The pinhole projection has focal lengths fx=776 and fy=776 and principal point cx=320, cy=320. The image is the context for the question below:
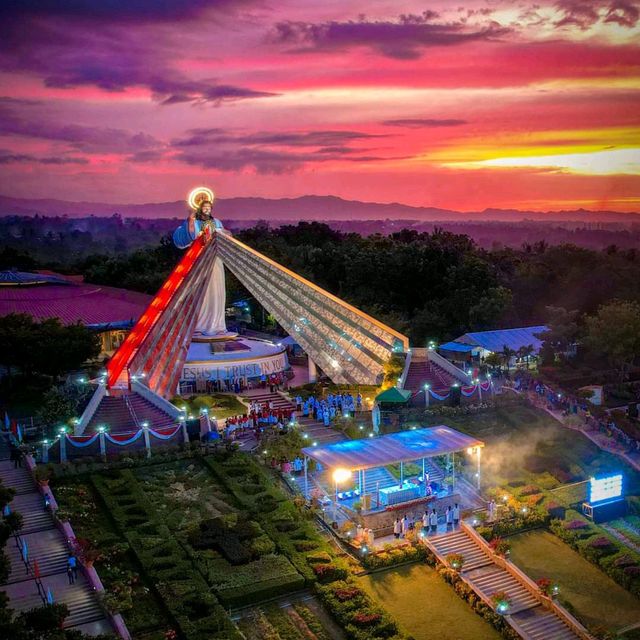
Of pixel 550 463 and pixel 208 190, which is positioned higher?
pixel 208 190

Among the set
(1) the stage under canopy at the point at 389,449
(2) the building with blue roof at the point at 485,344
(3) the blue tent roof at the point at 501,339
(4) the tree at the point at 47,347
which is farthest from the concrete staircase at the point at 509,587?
(4) the tree at the point at 47,347

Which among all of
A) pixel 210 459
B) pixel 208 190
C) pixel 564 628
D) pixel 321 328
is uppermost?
pixel 208 190

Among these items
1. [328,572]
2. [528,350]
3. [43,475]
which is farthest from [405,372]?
[43,475]

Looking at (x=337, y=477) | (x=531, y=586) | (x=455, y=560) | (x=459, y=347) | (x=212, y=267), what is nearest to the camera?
(x=531, y=586)

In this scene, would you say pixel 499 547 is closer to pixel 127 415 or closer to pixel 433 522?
pixel 433 522

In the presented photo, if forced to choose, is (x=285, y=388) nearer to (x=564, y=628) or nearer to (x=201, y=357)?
(x=201, y=357)

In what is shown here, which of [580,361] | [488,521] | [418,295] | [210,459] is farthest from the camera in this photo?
[418,295]

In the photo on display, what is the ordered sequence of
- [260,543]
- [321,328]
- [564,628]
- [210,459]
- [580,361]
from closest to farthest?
1. [564,628]
2. [260,543]
3. [210,459]
4. [321,328]
5. [580,361]

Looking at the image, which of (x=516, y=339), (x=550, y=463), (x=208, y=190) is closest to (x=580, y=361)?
(x=516, y=339)
